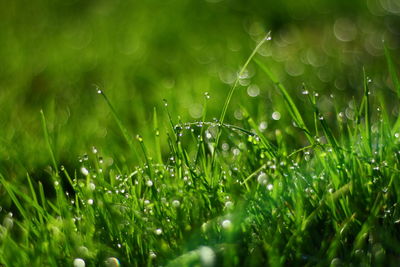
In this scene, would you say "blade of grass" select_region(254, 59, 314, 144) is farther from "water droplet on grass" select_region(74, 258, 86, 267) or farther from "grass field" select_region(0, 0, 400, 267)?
"water droplet on grass" select_region(74, 258, 86, 267)

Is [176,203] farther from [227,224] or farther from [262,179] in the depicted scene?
[262,179]

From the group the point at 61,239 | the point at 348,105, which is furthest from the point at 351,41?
the point at 61,239

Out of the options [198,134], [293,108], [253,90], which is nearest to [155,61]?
[253,90]

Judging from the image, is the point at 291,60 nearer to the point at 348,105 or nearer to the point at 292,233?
the point at 348,105

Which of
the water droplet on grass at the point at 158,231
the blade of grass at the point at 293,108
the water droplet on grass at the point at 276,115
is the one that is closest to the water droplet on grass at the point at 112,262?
the water droplet on grass at the point at 158,231

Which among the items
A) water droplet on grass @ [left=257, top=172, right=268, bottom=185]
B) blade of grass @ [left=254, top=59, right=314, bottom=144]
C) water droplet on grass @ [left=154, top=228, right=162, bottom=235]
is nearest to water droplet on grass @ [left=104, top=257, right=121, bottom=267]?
water droplet on grass @ [left=154, top=228, right=162, bottom=235]

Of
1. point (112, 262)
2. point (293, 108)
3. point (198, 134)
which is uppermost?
point (293, 108)
